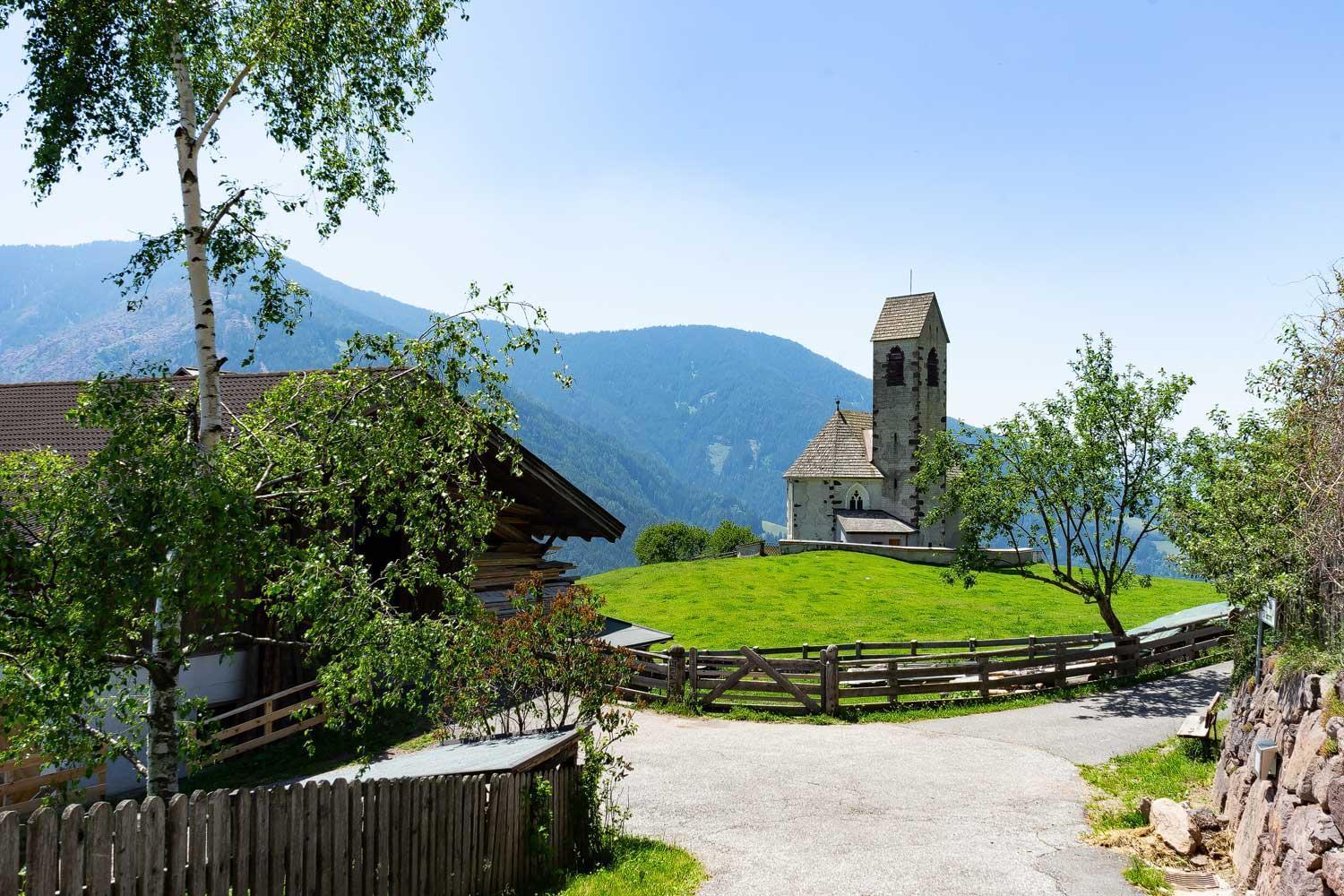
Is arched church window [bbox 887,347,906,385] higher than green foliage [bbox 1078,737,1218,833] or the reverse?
higher

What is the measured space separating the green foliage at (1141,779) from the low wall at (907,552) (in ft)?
113

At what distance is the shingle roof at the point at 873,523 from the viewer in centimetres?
5925

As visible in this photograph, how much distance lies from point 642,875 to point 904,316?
61961mm

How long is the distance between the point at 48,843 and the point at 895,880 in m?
8.20

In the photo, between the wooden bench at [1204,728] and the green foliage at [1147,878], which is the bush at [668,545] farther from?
the green foliage at [1147,878]

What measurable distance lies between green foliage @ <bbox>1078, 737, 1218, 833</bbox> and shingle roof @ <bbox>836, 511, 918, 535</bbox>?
44032mm

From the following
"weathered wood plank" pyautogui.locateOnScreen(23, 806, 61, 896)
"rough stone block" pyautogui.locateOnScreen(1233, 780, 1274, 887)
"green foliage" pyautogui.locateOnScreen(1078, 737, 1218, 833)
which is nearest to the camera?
"weathered wood plank" pyautogui.locateOnScreen(23, 806, 61, 896)

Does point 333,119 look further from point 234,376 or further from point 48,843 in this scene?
point 234,376

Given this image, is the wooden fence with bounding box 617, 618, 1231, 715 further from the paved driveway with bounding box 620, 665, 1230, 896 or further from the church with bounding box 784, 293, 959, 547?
the church with bounding box 784, 293, 959, 547

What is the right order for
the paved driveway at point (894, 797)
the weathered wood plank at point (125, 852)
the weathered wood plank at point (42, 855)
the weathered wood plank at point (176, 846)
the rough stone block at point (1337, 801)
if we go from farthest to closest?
the paved driveway at point (894, 797) → the rough stone block at point (1337, 801) → the weathered wood plank at point (176, 846) → the weathered wood plank at point (125, 852) → the weathered wood plank at point (42, 855)

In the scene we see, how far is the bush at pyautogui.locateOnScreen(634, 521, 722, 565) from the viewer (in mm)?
70188

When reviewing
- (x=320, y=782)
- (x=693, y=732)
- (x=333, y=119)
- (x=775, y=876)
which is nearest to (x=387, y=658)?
(x=320, y=782)

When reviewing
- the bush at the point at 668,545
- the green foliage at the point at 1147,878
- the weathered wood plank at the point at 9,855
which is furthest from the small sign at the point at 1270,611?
the bush at the point at 668,545

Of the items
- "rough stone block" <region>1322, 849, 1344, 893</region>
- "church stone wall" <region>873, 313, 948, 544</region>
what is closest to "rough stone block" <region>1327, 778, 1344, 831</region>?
"rough stone block" <region>1322, 849, 1344, 893</region>
